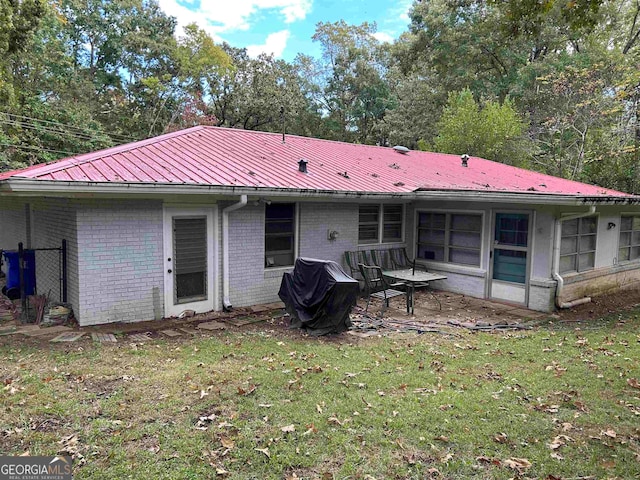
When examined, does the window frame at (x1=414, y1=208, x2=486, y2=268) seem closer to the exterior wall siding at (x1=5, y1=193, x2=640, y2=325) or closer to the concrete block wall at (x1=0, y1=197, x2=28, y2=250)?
the exterior wall siding at (x1=5, y1=193, x2=640, y2=325)

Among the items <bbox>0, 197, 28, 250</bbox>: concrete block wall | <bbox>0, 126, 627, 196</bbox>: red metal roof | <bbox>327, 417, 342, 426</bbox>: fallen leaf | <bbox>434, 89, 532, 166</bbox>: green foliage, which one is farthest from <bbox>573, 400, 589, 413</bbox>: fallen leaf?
<bbox>434, 89, 532, 166</bbox>: green foliage

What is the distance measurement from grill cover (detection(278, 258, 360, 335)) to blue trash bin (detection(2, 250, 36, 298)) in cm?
517

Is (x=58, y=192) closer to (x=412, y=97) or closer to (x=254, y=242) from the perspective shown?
(x=254, y=242)

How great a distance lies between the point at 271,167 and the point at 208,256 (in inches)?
107

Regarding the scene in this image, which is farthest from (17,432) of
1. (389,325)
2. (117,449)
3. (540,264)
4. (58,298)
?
(540,264)

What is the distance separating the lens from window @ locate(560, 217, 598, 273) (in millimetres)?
9812

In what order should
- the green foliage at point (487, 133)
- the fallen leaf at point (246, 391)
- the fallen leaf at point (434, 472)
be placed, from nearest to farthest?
the fallen leaf at point (434, 472)
the fallen leaf at point (246, 391)
the green foliage at point (487, 133)

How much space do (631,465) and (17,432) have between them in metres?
4.96

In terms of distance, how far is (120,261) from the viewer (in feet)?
24.1

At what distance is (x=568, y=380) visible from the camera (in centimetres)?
532

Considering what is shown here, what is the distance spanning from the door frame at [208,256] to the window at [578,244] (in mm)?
7300

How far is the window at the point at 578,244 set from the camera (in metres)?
9.81

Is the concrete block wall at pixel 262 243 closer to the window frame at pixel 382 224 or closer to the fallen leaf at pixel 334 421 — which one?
the window frame at pixel 382 224

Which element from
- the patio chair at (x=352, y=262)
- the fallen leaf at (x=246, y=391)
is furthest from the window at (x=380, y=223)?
the fallen leaf at (x=246, y=391)
